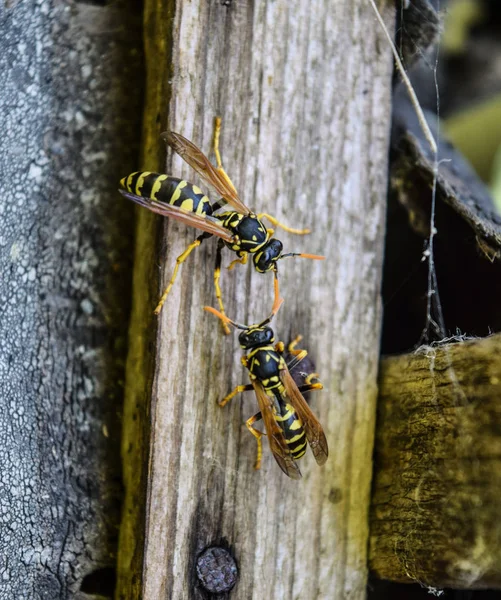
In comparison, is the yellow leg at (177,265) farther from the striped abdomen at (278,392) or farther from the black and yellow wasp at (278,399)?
the striped abdomen at (278,392)

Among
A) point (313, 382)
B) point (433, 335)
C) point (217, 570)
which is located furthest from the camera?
point (433, 335)

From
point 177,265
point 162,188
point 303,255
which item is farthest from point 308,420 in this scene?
point 162,188

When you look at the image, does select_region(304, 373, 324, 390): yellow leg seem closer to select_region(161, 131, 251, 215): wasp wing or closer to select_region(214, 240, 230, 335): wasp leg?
select_region(214, 240, 230, 335): wasp leg

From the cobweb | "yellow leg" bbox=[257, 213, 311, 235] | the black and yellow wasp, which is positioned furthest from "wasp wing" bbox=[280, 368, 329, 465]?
"yellow leg" bbox=[257, 213, 311, 235]

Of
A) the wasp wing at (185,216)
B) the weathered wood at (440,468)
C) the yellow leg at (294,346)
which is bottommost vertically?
the weathered wood at (440,468)

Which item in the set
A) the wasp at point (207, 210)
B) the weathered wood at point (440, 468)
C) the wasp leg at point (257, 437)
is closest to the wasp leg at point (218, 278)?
the wasp at point (207, 210)

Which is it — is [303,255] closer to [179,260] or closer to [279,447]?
[179,260]
